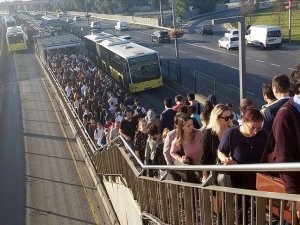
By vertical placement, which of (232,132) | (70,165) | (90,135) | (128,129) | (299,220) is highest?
(232,132)

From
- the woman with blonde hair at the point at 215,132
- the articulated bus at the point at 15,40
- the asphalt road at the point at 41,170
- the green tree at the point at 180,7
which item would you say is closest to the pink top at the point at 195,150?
the woman with blonde hair at the point at 215,132

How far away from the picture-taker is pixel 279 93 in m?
4.96

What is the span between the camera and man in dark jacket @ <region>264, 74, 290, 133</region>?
488 centimetres

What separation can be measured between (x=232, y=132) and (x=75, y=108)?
1710cm

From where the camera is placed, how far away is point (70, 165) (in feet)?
61.6

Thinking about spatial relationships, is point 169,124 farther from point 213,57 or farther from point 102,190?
point 213,57

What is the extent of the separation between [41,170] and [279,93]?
1530 centimetres

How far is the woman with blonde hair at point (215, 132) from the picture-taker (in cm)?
539

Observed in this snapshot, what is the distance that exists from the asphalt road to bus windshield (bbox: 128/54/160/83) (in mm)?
5809

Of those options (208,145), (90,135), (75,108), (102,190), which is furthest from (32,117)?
(208,145)

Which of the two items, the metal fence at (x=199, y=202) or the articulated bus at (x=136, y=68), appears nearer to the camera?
the metal fence at (x=199, y=202)

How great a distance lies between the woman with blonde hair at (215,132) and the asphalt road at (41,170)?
8952 mm

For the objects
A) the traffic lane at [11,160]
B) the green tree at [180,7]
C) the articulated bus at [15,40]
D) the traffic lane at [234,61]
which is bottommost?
the traffic lane at [11,160]

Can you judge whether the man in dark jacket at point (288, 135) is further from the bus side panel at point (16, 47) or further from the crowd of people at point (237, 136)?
the bus side panel at point (16, 47)
